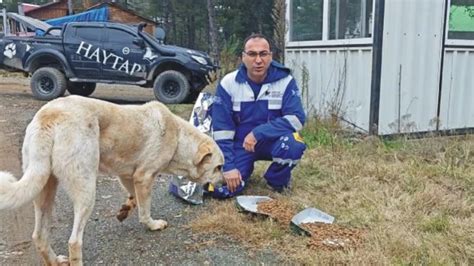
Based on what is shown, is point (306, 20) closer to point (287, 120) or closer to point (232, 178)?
point (287, 120)

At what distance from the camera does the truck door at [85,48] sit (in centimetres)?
1030

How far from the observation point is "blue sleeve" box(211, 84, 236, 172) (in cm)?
384

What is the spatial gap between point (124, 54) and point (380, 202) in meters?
7.89

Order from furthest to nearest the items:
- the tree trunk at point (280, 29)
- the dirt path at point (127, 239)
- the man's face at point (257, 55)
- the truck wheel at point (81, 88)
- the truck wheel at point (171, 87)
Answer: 1. the truck wheel at point (81, 88)
2. the truck wheel at point (171, 87)
3. the tree trunk at point (280, 29)
4. the man's face at point (257, 55)
5. the dirt path at point (127, 239)

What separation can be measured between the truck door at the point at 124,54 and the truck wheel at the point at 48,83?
3.39 feet

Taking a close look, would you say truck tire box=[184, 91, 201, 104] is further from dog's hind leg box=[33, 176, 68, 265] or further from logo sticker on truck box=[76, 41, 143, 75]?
dog's hind leg box=[33, 176, 68, 265]

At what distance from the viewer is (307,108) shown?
6.68m

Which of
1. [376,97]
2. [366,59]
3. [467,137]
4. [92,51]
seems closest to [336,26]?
[366,59]

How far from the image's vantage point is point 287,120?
3846mm

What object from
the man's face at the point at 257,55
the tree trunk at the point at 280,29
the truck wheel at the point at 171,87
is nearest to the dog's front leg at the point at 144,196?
the man's face at the point at 257,55

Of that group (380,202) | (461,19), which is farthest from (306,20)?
(380,202)

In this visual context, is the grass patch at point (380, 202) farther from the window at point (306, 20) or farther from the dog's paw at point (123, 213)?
the window at point (306, 20)

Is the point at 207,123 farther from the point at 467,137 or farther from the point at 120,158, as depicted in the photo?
the point at 467,137

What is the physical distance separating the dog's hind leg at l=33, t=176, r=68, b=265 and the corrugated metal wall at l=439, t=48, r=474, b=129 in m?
4.99
